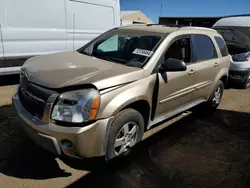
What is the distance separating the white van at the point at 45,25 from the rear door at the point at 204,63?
326 cm

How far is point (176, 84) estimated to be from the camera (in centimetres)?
319

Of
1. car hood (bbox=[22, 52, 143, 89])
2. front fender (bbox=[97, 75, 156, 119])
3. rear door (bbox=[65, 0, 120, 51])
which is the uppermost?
rear door (bbox=[65, 0, 120, 51])

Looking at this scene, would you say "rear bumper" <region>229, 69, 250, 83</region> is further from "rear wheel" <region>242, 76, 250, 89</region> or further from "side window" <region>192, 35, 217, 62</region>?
"side window" <region>192, 35, 217, 62</region>

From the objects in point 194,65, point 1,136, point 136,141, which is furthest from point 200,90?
point 1,136

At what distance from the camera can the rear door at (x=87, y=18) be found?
18.6ft

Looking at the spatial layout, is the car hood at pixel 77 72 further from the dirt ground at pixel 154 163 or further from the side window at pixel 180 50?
the dirt ground at pixel 154 163

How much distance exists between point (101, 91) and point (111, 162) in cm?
91

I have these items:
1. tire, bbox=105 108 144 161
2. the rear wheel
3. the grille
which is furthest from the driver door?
the rear wheel

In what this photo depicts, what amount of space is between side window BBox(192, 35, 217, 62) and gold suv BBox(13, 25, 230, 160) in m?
0.02

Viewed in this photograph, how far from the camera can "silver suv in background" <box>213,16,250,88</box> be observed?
6246 mm

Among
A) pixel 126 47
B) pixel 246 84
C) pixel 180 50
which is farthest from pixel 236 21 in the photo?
pixel 126 47

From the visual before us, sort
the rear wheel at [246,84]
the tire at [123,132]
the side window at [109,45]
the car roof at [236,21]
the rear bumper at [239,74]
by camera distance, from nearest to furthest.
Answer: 1. the tire at [123,132]
2. the side window at [109,45]
3. the rear bumper at [239,74]
4. the rear wheel at [246,84]
5. the car roof at [236,21]

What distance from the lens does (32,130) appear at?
2.28 m

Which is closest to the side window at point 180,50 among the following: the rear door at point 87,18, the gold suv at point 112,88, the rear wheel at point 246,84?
the gold suv at point 112,88
